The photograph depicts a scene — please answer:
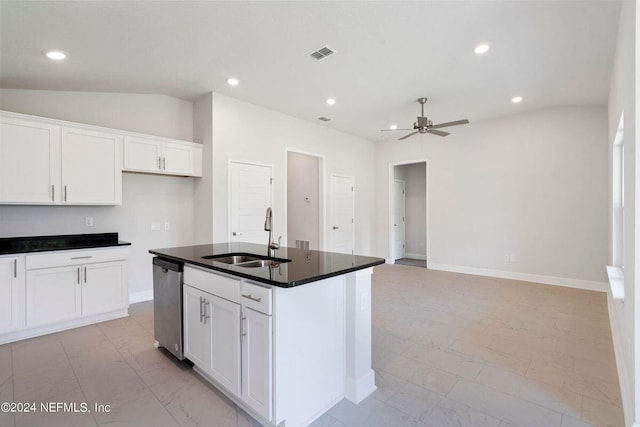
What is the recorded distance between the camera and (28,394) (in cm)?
214

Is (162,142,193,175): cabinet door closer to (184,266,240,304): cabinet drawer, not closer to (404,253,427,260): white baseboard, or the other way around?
(184,266,240,304): cabinet drawer

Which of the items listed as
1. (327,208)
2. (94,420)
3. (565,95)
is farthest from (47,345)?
(565,95)

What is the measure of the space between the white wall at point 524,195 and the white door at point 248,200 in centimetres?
360

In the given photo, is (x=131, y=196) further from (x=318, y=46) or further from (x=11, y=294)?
(x=318, y=46)

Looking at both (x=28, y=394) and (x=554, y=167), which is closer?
(x=28, y=394)

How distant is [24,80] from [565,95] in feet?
22.8

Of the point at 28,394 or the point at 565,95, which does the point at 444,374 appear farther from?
the point at 565,95

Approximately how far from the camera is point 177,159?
4273 mm

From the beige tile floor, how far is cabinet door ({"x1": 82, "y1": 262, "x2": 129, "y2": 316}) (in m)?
0.21

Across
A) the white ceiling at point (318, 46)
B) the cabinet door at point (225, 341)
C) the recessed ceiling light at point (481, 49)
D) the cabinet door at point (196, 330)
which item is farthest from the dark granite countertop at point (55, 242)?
the recessed ceiling light at point (481, 49)

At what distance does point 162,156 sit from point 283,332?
3.41 metres

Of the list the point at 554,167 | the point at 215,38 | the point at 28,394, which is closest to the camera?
the point at 28,394

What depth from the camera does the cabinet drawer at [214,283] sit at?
1.95 m

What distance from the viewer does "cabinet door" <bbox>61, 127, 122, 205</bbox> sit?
3.42m
